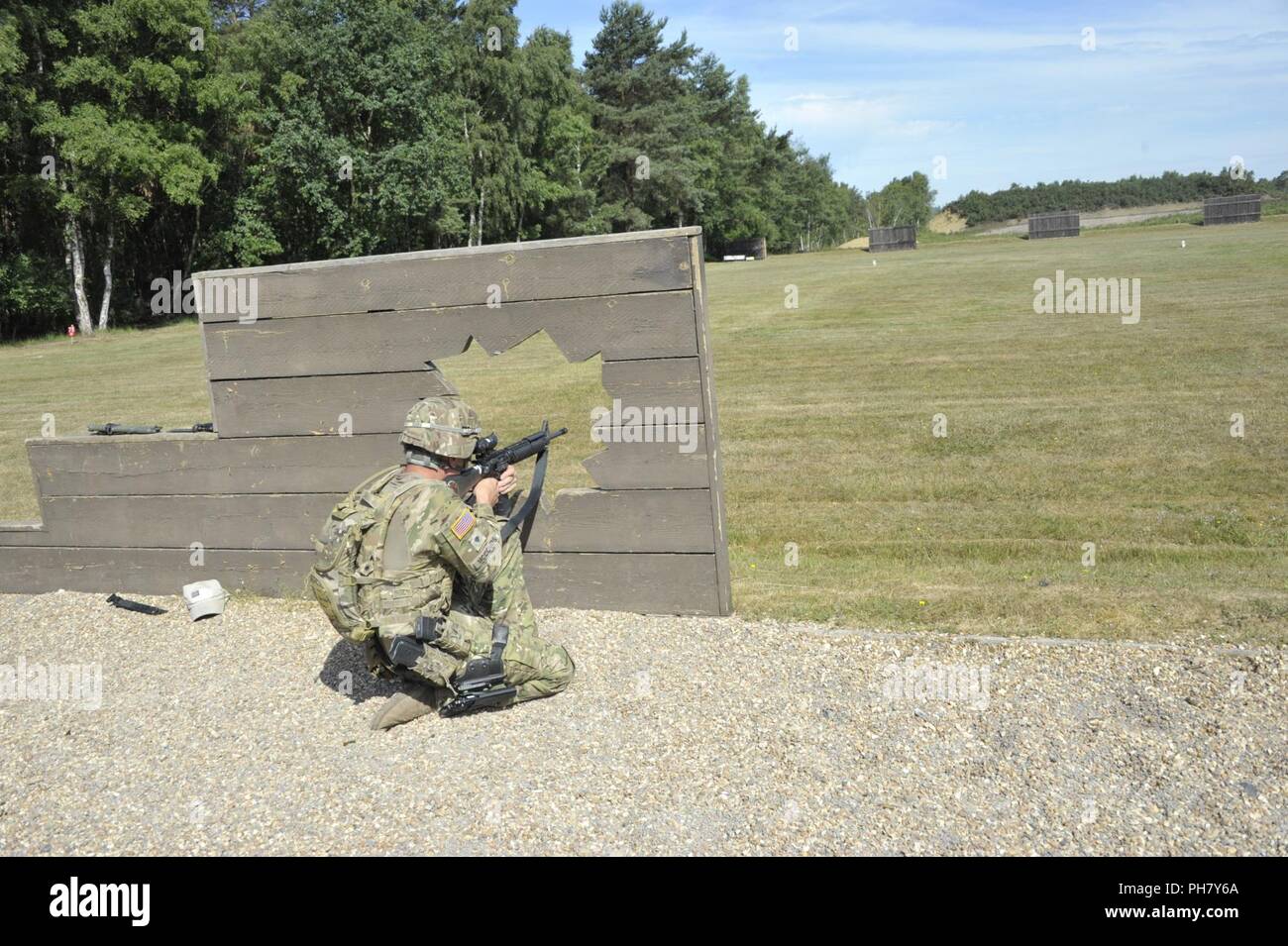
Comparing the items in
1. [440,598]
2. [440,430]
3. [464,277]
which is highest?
[464,277]

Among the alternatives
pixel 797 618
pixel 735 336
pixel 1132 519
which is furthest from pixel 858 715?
pixel 735 336

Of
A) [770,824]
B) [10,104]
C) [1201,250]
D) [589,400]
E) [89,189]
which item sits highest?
[10,104]

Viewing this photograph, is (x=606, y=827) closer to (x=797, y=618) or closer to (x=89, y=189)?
(x=797, y=618)

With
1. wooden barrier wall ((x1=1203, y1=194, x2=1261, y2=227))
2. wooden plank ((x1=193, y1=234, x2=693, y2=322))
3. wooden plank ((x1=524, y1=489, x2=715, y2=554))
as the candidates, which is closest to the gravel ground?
wooden plank ((x1=524, y1=489, x2=715, y2=554))

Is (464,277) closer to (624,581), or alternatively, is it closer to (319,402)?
(319,402)

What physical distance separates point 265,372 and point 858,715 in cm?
467

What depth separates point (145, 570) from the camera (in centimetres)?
786

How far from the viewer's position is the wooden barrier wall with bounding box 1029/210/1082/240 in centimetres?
5191

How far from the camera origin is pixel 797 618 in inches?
264

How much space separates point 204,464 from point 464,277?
2.47 metres

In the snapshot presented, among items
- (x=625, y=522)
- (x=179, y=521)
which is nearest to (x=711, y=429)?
(x=625, y=522)

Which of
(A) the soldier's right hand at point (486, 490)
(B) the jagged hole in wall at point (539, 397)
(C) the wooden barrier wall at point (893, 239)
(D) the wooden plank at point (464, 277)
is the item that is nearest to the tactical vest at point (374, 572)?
(A) the soldier's right hand at point (486, 490)

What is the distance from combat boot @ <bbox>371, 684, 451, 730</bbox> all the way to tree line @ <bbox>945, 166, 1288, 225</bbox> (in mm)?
79125

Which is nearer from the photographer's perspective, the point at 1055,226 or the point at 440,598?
the point at 440,598
